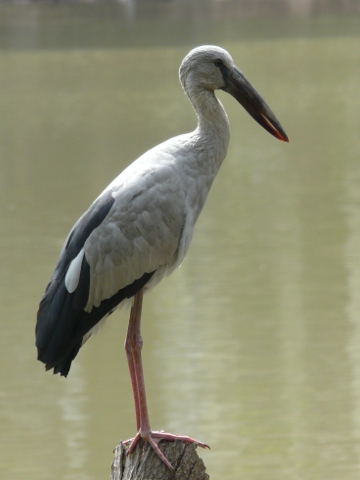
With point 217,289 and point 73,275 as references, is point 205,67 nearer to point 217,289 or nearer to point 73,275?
point 73,275

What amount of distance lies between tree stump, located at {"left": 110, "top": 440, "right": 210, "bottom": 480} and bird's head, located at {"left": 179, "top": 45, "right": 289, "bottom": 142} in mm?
1545

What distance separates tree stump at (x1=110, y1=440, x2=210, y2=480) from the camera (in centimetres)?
450

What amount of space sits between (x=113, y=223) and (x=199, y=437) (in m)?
3.19

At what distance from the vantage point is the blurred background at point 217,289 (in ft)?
25.1

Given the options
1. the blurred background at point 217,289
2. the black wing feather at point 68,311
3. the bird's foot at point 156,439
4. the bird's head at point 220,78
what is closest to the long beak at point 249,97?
the bird's head at point 220,78

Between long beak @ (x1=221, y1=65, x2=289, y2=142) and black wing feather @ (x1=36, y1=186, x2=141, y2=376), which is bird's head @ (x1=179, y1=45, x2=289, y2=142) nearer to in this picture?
long beak @ (x1=221, y1=65, x2=289, y2=142)

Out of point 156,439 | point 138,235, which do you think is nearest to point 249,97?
point 138,235

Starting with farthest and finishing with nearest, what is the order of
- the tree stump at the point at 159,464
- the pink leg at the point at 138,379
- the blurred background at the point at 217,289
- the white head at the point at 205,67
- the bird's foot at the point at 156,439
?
the blurred background at the point at 217,289, the white head at the point at 205,67, the pink leg at the point at 138,379, the bird's foot at the point at 156,439, the tree stump at the point at 159,464

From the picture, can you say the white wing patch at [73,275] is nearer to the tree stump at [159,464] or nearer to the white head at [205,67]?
the tree stump at [159,464]

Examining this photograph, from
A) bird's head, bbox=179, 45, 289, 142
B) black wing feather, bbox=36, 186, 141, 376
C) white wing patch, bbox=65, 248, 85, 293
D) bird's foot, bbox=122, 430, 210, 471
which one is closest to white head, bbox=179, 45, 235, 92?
bird's head, bbox=179, 45, 289, 142

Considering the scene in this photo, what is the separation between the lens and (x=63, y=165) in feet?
56.3

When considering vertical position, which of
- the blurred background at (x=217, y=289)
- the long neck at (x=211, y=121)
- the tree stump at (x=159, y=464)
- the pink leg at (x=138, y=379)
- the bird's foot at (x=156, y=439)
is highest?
the long neck at (x=211, y=121)

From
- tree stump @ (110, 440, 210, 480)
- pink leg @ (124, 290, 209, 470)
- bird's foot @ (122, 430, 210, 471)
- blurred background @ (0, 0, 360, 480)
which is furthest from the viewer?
blurred background @ (0, 0, 360, 480)

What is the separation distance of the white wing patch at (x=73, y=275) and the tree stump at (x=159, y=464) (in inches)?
28.9
